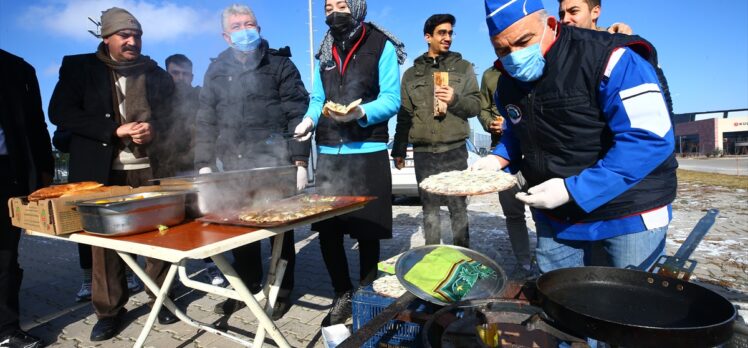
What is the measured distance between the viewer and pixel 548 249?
7.59 feet

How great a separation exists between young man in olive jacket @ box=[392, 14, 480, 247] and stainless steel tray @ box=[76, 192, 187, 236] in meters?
2.73

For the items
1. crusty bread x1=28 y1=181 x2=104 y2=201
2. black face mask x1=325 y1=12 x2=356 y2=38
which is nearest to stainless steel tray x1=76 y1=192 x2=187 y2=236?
crusty bread x1=28 y1=181 x2=104 y2=201

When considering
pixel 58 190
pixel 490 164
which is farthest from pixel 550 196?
pixel 58 190

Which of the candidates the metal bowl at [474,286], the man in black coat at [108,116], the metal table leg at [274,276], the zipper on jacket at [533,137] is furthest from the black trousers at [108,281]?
the zipper on jacket at [533,137]

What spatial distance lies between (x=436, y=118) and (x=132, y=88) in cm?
295

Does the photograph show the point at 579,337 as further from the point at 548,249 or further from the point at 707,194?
the point at 707,194

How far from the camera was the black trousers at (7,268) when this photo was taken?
300 centimetres

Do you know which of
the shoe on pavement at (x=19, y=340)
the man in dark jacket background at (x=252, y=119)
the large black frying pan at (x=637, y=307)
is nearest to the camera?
the large black frying pan at (x=637, y=307)

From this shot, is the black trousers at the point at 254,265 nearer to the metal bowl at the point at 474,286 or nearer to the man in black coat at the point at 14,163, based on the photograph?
the metal bowl at the point at 474,286

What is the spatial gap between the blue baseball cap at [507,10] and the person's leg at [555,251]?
120 centimetres

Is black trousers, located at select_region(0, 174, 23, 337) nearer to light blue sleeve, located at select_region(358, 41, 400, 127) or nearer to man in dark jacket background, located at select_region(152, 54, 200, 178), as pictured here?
man in dark jacket background, located at select_region(152, 54, 200, 178)

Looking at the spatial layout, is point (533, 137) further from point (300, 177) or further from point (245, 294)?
point (300, 177)

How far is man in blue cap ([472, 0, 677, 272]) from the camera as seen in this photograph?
168cm

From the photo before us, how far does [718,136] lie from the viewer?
5400 cm
